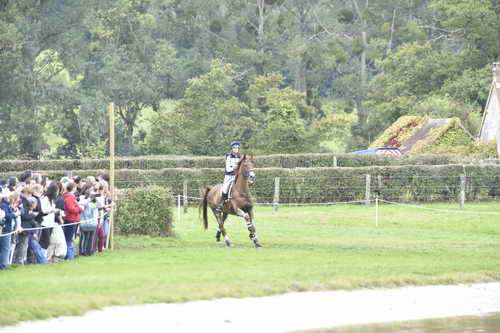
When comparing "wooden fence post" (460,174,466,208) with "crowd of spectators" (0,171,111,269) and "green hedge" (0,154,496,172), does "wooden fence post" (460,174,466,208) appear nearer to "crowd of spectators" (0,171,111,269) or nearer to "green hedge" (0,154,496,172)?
Answer: "green hedge" (0,154,496,172)

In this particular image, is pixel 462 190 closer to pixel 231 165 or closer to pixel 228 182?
pixel 228 182

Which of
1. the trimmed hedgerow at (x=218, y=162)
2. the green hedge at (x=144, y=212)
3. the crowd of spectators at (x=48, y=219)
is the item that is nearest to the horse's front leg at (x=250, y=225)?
the green hedge at (x=144, y=212)

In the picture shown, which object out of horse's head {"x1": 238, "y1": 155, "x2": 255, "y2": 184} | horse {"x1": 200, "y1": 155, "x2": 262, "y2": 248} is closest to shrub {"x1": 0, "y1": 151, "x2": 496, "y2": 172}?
horse {"x1": 200, "y1": 155, "x2": 262, "y2": 248}

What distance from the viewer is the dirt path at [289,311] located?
17630 mm

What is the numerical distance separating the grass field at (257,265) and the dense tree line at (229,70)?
39.7 metres

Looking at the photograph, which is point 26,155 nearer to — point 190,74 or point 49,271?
point 190,74

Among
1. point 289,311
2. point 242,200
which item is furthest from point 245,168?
point 289,311

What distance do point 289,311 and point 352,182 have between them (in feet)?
97.5

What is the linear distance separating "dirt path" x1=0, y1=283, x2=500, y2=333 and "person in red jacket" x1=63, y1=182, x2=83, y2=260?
678 centimetres

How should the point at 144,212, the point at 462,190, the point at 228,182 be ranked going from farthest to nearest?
the point at 462,190
the point at 144,212
the point at 228,182


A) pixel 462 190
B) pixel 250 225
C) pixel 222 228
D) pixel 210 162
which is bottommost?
→ pixel 222 228

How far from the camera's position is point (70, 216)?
25688mm

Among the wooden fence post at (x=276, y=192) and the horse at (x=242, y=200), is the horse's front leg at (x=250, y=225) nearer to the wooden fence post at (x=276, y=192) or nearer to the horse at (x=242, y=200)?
the horse at (x=242, y=200)

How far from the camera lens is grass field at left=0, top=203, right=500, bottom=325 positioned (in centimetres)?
1936
